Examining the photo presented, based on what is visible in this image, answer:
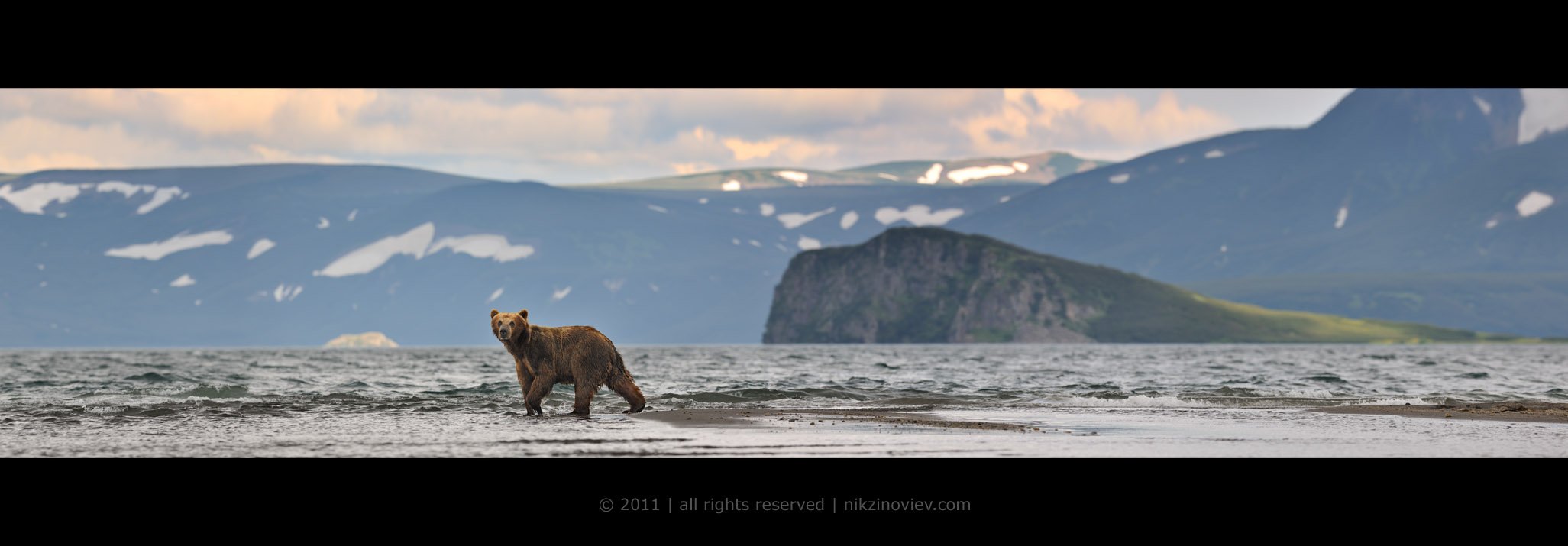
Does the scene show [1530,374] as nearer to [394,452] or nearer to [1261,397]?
[1261,397]

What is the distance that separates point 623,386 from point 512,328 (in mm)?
3069

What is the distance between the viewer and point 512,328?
29062mm

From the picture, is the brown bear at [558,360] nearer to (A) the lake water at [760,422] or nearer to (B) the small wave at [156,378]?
(A) the lake water at [760,422]

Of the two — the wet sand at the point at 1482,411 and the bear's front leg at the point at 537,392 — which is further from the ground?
the bear's front leg at the point at 537,392

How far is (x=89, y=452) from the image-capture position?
21.5 metres

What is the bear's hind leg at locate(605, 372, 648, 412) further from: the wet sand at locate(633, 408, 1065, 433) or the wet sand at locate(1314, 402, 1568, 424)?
the wet sand at locate(1314, 402, 1568, 424)

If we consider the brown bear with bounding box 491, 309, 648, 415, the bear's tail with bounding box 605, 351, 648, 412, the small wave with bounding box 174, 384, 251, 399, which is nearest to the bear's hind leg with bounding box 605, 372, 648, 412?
the bear's tail with bounding box 605, 351, 648, 412

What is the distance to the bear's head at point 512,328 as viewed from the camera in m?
29.0

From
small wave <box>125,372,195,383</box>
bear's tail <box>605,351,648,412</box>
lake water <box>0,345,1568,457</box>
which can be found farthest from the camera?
small wave <box>125,372,195,383</box>

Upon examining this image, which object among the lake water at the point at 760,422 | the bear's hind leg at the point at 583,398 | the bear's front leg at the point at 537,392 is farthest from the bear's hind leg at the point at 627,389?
the bear's front leg at the point at 537,392

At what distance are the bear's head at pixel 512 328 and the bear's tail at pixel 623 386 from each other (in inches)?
82.8

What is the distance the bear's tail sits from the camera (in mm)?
30906

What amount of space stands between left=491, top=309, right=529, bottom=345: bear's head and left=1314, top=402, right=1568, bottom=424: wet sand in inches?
680
